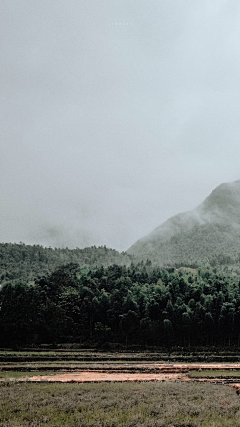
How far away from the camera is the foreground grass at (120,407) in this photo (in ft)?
43.0

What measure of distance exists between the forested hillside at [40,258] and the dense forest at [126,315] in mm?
50745

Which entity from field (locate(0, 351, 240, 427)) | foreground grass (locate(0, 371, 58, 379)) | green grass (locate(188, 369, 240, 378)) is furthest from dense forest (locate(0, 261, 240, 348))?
field (locate(0, 351, 240, 427))

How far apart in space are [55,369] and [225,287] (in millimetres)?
44502

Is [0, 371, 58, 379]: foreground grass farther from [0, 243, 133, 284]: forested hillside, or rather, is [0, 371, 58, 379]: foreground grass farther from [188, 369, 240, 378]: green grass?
[0, 243, 133, 284]: forested hillside

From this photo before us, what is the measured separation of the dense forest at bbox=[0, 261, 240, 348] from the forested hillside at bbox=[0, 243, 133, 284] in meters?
50.7

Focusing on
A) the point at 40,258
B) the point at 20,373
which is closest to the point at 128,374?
the point at 20,373

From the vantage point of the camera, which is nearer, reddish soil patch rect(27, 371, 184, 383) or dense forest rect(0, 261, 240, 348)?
reddish soil patch rect(27, 371, 184, 383)

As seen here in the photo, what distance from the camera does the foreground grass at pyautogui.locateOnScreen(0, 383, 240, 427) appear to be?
13.1m

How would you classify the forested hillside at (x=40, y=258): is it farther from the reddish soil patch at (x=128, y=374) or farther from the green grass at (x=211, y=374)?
the green grass at (x=211, y=374)

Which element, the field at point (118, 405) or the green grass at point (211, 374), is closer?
the field at point (118, 405)

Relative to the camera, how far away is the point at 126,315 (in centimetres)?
6047

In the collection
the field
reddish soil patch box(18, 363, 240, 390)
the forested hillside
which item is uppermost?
the forested hillside

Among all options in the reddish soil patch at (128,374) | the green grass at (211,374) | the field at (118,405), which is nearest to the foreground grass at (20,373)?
the field at (118,405)

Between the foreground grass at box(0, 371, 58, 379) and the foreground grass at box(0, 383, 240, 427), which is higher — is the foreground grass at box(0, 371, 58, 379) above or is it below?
below
